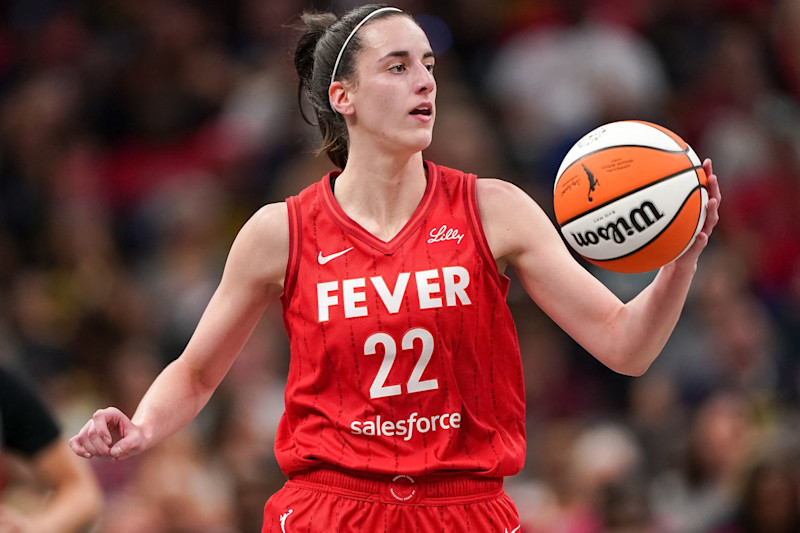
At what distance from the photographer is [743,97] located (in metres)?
8.61

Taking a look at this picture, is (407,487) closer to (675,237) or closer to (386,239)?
(386,239)

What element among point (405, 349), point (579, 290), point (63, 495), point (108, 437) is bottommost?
point (63, 495)

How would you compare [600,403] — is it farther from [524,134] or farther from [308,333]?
[308,333]

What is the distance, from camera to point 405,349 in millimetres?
3547

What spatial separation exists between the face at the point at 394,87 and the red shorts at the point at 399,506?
3.44 ft

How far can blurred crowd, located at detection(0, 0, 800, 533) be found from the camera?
652 centimetres

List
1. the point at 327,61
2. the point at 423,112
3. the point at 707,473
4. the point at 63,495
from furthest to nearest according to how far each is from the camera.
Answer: the point at 707,473
the point at 63,495
the point at 327,61
the point at 423,112

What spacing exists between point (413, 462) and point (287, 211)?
0.91 metres

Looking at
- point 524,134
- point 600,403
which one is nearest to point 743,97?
point 524,134

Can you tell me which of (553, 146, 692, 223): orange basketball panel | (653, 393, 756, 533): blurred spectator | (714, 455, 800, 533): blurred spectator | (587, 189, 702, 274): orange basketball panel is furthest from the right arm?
(653, 393, 756, 533): blurred spectator

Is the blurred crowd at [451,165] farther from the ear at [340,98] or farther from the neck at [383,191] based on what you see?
the neck at [383,191]

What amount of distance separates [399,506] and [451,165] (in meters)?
4.64

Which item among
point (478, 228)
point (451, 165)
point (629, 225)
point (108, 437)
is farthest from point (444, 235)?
point (451, 165)

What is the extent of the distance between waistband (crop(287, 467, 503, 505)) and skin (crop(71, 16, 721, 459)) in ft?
1.85
